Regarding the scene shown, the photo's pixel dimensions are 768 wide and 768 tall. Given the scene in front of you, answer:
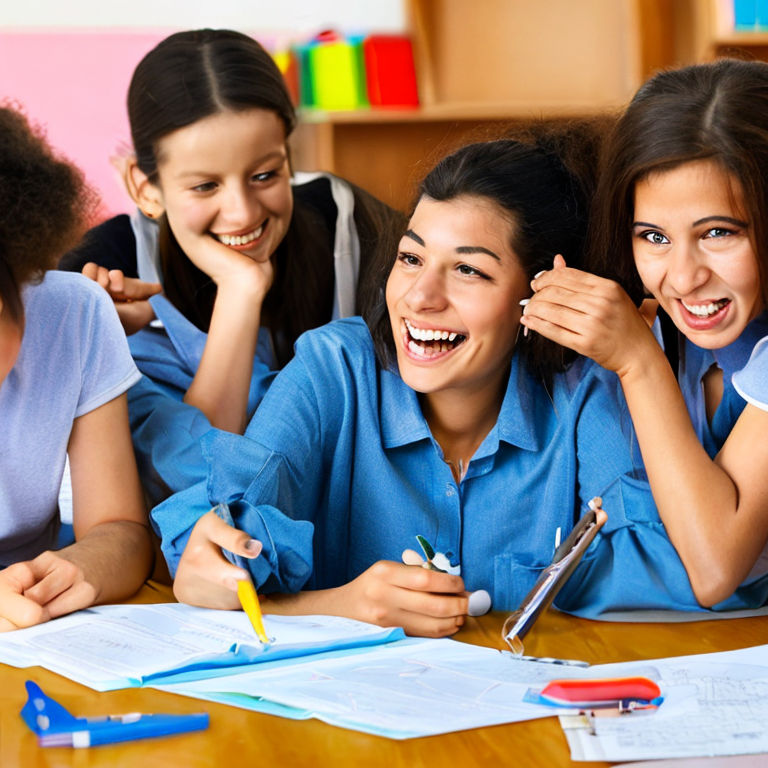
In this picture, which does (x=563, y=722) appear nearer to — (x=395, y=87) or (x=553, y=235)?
(x=553, y=235)

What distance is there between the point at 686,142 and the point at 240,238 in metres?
0.92

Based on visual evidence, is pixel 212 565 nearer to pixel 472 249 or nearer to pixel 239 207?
pixel 472 249

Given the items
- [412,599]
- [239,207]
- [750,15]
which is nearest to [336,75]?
[750,15]

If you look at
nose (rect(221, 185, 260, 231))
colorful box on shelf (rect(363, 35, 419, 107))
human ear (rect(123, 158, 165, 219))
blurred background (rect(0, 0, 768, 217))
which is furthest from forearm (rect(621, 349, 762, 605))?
colorful box on shelf (rect(363, 35, 419, 107))

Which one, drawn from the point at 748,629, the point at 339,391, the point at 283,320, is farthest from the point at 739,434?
the point at 283,320

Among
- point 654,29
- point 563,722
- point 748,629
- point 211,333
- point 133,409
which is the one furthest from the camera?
point 654,29

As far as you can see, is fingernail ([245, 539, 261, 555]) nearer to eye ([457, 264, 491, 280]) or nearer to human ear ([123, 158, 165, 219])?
eye ([457, 264, 491, 280])

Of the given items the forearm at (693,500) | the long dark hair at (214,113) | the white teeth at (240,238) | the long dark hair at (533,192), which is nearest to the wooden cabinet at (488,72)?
the long dark hair at (214,113)

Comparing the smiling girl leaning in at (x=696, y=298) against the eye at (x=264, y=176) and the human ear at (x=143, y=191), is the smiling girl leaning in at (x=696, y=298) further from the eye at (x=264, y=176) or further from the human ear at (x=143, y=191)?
the human ear at (x=143, y=191)

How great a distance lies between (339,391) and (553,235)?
366mm

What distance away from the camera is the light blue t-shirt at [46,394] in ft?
4.42

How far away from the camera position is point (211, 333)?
1832mm

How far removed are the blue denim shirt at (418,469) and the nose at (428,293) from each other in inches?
5.2

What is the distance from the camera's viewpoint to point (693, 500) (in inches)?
47.8
